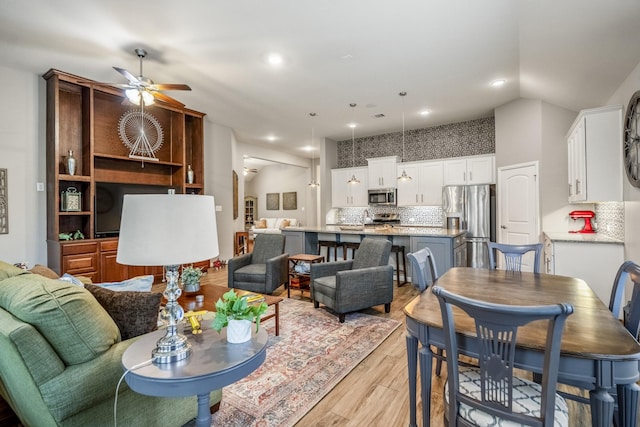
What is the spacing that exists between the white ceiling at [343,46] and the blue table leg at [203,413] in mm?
2966

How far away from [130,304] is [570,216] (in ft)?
18.3

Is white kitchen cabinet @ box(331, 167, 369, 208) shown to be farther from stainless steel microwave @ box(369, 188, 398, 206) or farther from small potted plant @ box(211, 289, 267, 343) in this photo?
small potted plant @ box(211, 289, 267, 343)

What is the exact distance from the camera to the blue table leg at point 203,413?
1.23 m

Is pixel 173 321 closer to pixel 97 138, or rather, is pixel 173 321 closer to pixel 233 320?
pixel 233 320

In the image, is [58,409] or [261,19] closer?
[58,409]

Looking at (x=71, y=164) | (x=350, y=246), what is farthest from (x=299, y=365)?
(x=71, y=164)

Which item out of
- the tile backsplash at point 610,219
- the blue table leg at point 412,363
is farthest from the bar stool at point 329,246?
the blue table leg at point 412,363

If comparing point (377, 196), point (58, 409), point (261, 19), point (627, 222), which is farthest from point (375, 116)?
point (58, 409)

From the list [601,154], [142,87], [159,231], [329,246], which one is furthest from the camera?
[329,246]

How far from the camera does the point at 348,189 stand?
7836 mm

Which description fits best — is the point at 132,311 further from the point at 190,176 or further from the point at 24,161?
the point at 190,176

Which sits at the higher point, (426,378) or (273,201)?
(273,201)

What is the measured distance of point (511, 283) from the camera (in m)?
2.14

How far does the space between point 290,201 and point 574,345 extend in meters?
11.5
